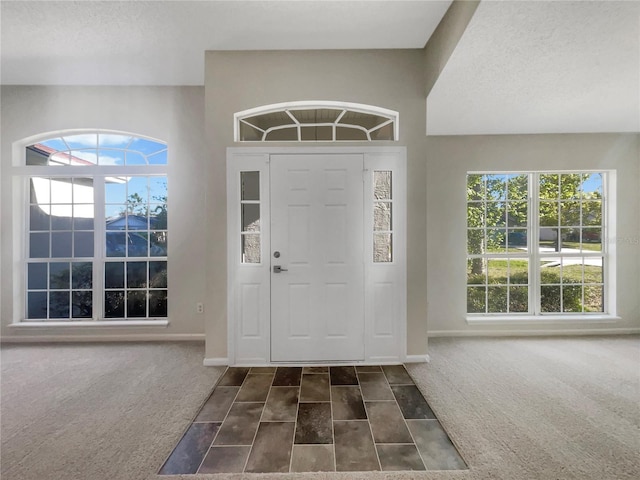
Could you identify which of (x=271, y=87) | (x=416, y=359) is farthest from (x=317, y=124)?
(x=416, y=359)

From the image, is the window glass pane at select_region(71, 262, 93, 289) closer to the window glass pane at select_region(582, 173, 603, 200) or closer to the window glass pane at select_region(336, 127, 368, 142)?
the window glass pane at select_region(336, 127, 368, 142)

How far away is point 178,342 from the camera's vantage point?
11.7ft

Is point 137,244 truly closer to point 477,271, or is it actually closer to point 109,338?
point 109,338

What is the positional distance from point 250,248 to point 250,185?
25.8 inches

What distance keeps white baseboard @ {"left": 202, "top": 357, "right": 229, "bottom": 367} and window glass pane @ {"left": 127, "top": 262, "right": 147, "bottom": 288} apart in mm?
1553

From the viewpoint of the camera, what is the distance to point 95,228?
376 cm

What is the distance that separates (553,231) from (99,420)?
5.38 meters

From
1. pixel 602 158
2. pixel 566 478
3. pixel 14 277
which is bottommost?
pixel 566 478

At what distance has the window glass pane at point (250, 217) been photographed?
118 inches

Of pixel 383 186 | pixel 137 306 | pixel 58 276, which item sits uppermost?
pixel 383 186

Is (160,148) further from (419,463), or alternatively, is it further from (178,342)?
(419,463)

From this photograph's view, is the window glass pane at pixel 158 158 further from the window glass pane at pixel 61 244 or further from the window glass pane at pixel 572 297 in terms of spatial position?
the window glass pane at pixel 572 297

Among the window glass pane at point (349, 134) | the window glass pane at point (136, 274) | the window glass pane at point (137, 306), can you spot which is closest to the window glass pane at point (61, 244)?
the window glass pane at point (136, 274)

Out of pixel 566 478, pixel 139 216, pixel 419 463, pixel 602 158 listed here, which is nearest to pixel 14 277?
pixel 139 216
